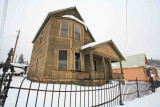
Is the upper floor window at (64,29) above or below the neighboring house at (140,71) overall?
above

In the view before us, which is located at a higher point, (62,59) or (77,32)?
(77,32)

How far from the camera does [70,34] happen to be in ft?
32.8

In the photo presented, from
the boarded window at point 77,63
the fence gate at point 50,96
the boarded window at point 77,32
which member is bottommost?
the fence gate at point 50,96

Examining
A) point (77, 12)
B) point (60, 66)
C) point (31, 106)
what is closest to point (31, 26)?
point (77, 12)

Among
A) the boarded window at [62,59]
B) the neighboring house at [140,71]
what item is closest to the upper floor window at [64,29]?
the boarded window at [62,59]

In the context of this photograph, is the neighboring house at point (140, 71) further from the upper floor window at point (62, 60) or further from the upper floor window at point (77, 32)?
the upper floor window at point (62, 60)

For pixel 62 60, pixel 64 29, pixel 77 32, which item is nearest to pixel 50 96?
pixel 62 60

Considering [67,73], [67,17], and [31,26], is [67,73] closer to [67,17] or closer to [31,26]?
[67,17]

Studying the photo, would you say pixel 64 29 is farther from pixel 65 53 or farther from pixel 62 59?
pixel 62 59

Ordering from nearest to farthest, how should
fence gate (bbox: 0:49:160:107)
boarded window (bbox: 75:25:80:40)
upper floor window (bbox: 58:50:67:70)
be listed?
fence gate (bbox: 0:49:160:107)
upper floor window (bbox: 58:50:67:70)
boarded window (bbox: 75:25:80:40)

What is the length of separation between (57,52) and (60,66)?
1.61m

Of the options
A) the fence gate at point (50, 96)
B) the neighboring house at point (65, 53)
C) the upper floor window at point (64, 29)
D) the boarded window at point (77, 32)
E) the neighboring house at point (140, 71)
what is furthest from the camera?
the neighboring house at point (140, 71)

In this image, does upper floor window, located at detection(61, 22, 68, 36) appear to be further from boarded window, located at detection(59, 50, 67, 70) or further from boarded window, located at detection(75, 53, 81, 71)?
boarded window, located at detection(75, 53, 81, 71)

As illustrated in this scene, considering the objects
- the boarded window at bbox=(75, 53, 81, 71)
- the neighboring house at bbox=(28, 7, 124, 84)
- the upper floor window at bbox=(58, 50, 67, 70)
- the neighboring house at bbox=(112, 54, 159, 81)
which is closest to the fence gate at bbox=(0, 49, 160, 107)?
the neighboring house at bbox=(28, 7, 124, 84)
